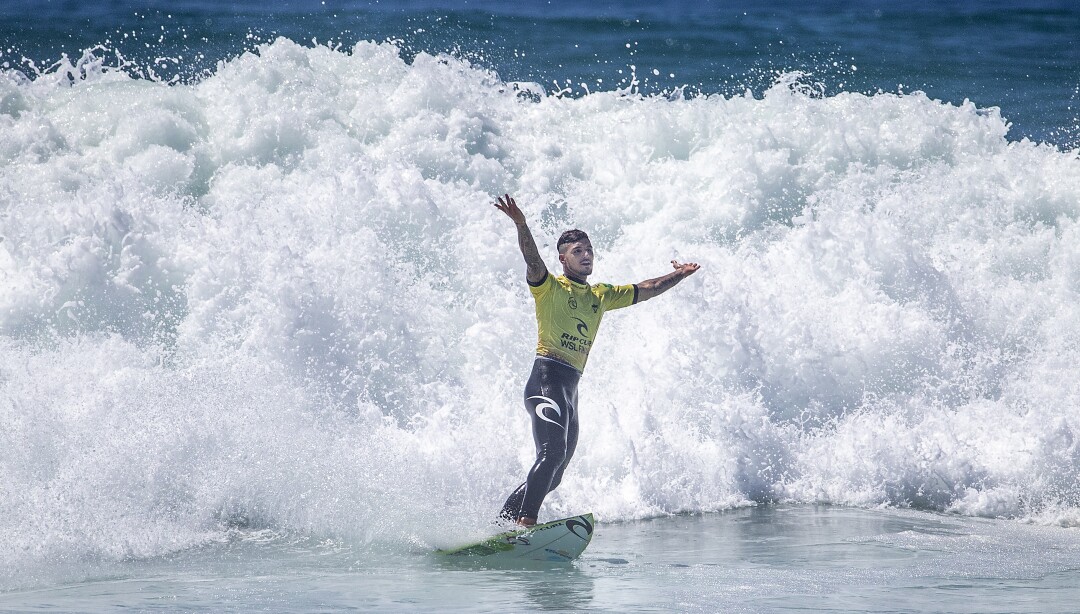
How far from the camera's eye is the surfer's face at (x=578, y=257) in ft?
22.9

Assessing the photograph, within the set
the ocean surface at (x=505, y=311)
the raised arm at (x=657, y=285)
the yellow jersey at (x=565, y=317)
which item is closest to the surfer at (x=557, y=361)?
the yellow jersey at (x=565, y=317)

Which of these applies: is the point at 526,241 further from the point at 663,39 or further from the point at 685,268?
the point at 663,39

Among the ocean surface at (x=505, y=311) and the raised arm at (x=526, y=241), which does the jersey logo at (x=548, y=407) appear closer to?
the raised arm at (x=526, y=241)

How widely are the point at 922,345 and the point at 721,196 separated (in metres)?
2.85

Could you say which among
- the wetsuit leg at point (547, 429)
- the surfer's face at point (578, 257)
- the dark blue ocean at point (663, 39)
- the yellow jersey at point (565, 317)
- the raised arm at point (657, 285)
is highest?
the dark blue ocean at point (663, 39)

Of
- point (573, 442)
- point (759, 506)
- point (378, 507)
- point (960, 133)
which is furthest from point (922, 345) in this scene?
point (378, 507)

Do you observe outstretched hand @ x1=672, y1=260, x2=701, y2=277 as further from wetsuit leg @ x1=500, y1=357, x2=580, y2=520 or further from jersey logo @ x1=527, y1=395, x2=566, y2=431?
jersey logo @ x1=527, y1=395, x2=566, y2=431

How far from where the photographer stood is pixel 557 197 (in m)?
12.5

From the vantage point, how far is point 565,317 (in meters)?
6.95

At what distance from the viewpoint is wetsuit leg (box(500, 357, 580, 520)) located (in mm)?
6789

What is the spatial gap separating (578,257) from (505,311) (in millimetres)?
3625

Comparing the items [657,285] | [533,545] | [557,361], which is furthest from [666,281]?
[533,545]

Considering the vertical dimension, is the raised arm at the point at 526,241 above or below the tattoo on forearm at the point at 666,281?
above

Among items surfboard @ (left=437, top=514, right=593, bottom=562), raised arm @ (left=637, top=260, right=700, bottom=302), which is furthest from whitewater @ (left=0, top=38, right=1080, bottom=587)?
raised arm @ (left=637, top=260, right=700, bottom=302)
